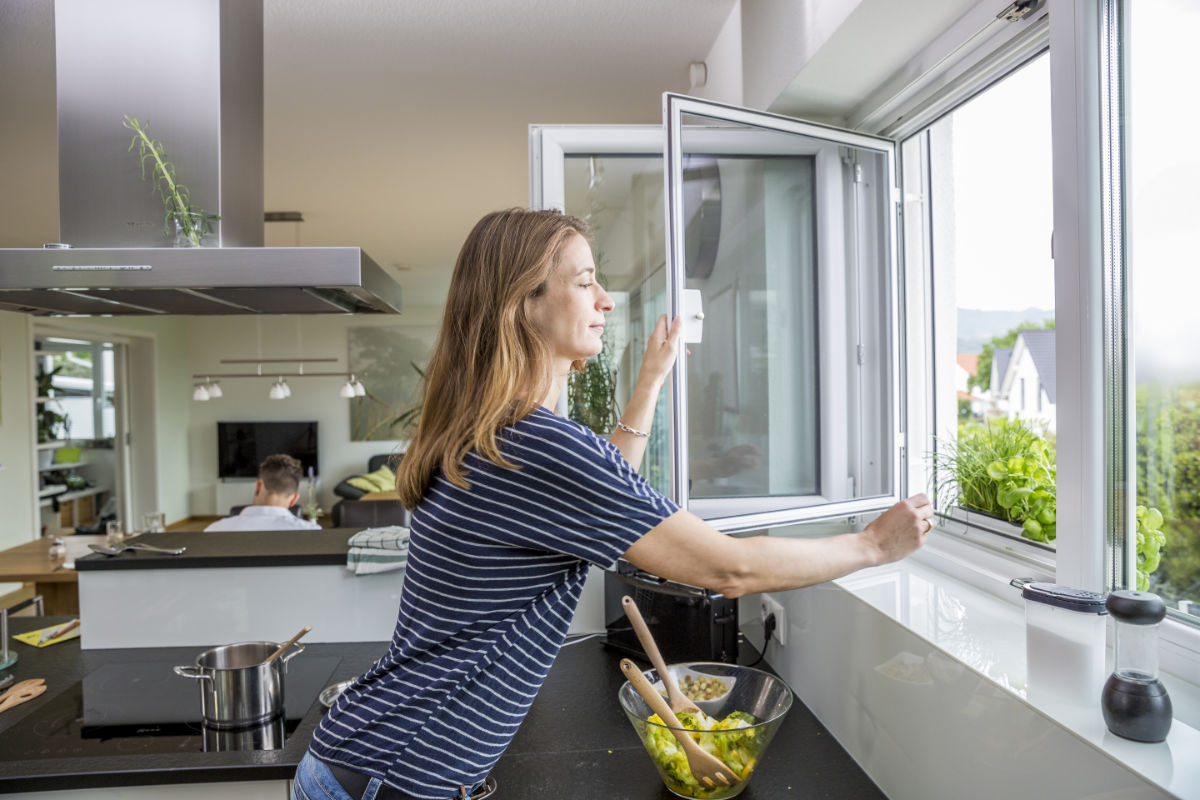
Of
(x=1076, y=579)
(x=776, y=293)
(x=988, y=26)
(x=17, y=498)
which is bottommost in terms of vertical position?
(x=17, y=498)

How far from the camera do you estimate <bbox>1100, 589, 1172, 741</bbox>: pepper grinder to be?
850 millimetres

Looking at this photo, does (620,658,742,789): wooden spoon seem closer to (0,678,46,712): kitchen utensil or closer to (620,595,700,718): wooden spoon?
(620,595,700,718): wooden spoon

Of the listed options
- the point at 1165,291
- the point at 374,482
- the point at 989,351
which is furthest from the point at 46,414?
the point at 1165,291

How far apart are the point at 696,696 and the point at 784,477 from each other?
602 mm

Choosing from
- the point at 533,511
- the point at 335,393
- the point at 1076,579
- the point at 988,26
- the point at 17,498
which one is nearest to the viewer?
the point at 533,511

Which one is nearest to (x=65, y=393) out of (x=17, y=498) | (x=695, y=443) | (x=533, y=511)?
(x=17, y=498)

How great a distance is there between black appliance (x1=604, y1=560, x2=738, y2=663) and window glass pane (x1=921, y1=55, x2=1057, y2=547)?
0.54m

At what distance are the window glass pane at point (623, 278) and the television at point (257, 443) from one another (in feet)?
25.9

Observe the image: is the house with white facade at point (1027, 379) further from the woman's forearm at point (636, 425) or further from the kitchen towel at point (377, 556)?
the kitchen towel at point (377, 556)

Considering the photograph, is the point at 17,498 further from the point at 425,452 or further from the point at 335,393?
the point at 425,452

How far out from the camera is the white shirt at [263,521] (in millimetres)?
3596

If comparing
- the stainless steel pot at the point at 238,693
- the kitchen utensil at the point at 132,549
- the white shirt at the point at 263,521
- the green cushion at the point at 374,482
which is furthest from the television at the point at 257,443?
the stainless steel pot at the point at 238,693

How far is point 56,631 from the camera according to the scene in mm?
2311

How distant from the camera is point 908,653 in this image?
1.28 meters
